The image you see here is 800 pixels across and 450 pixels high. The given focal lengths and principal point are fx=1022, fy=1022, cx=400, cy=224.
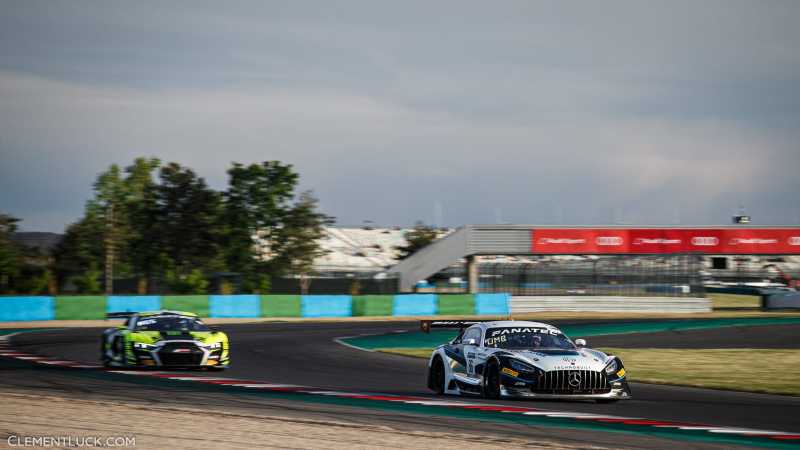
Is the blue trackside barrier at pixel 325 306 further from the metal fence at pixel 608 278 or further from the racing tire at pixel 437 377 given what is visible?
the racing tire at pixel 437 377

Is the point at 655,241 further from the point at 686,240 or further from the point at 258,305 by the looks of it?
the point at 258,305

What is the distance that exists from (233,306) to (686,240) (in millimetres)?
26852

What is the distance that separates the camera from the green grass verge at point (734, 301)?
6369 cm

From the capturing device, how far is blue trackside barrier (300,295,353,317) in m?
49.1

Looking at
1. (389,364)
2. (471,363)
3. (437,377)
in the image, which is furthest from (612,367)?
(389,364)

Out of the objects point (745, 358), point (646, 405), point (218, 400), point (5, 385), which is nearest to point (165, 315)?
point (5, 385)

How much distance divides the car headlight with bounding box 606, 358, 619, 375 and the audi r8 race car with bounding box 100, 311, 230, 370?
8396 millimetres

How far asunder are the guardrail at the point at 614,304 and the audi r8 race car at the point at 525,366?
37.5 m

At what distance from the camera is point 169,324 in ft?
67.8

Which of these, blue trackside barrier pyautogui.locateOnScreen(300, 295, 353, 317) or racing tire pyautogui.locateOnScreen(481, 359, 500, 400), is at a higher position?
blue trackside barrier pyautogui.locateOnScreen(300, 295, 353, 317)

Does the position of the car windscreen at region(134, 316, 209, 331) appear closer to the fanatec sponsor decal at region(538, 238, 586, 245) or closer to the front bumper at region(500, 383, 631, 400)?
the front bumper at region(500, 383, 631, 400)

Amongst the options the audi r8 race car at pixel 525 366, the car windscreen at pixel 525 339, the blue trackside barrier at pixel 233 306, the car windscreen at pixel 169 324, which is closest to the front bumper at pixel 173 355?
the car windscreen at pixel 169 324

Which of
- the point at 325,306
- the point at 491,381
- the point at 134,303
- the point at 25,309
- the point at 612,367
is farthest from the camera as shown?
the point at 325,306

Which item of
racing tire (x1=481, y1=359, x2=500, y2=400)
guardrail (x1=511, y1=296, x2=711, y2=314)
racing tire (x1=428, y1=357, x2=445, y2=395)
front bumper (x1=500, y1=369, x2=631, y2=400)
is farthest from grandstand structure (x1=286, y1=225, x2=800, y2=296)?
front bumper (x1=500, y1=369, x2=631, y2=400)
